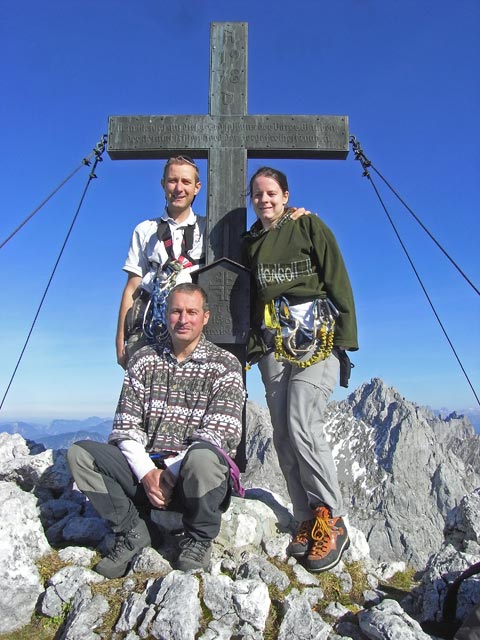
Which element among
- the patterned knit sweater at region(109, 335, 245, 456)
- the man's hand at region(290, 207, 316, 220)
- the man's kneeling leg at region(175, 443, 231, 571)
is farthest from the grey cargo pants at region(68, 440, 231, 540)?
the man's hand at region(290, 207, 316, 220)

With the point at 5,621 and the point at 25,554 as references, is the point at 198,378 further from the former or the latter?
the point at 5,621

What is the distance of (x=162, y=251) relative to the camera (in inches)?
247

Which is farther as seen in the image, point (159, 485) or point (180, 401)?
point (180, 401)

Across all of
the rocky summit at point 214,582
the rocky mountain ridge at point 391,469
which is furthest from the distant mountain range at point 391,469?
the rocky summit at point 214,582

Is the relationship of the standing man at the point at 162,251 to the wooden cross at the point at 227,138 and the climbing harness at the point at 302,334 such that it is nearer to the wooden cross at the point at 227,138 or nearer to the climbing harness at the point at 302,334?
the wooden cross at the point at 227,138

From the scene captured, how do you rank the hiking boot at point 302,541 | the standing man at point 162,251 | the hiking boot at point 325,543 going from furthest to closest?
the standing man at point 162,251 < the hiking boot at point 302,541 < the hiking boot at point 325,543

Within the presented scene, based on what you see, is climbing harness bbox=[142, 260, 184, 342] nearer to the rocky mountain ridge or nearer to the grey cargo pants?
the grey cargo pants

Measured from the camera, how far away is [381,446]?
15962 cm

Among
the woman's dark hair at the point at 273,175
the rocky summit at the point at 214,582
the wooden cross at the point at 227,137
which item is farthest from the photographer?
the wooden cross at the point at 227,137

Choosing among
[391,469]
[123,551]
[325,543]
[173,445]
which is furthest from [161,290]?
[391,469]

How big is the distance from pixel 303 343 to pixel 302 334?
0.09m

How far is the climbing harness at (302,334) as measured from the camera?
5.32 meters

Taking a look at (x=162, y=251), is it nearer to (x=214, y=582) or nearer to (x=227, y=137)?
(x=227, y=137)

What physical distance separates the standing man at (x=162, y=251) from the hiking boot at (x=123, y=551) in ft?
6.35
